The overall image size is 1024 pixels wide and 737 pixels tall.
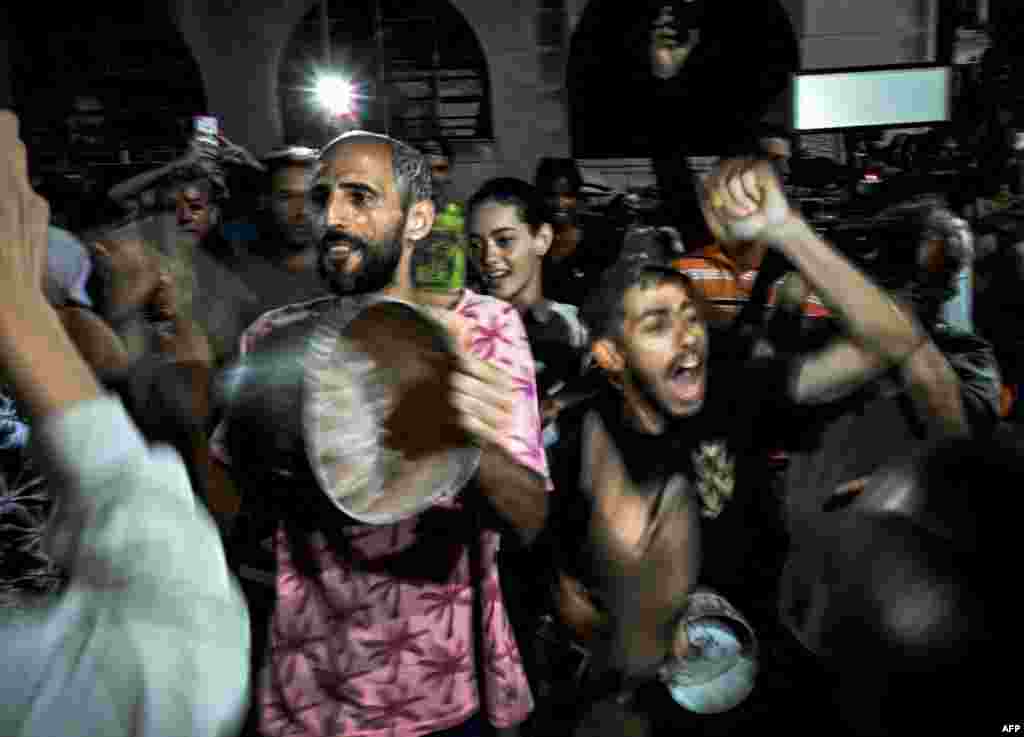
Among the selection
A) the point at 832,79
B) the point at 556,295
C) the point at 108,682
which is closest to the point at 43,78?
the point at 556,295

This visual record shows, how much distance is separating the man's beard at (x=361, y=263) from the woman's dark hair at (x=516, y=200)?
1.30m

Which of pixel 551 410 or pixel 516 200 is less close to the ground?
pixel 516 200

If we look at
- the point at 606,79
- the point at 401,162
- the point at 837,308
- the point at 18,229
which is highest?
the point at 606,79

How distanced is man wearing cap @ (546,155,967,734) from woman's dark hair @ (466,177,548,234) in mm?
1088

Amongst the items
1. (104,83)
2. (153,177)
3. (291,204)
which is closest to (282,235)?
(291,204)

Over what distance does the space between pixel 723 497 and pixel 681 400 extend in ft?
0.89

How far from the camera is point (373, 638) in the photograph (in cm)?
182

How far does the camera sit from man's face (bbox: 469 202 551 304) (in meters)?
3.09

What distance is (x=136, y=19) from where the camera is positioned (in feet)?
24.7

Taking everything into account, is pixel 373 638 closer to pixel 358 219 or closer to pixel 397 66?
pixel 358 219

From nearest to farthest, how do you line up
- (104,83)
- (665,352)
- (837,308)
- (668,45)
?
(837,308)
(665,352)
(668,45)
(104,83)

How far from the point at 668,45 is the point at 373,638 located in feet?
17.9

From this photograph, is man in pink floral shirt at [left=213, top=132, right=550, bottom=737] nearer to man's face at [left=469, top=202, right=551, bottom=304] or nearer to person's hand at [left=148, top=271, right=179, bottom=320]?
person's hand at [left=148, top=271, right=179, bottom=320]

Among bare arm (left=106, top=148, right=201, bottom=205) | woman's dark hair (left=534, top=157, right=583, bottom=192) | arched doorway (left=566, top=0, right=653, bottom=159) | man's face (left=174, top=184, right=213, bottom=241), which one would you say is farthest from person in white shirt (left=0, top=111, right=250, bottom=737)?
arched doorway (left=566, top=0, right=653, bottom=159)
